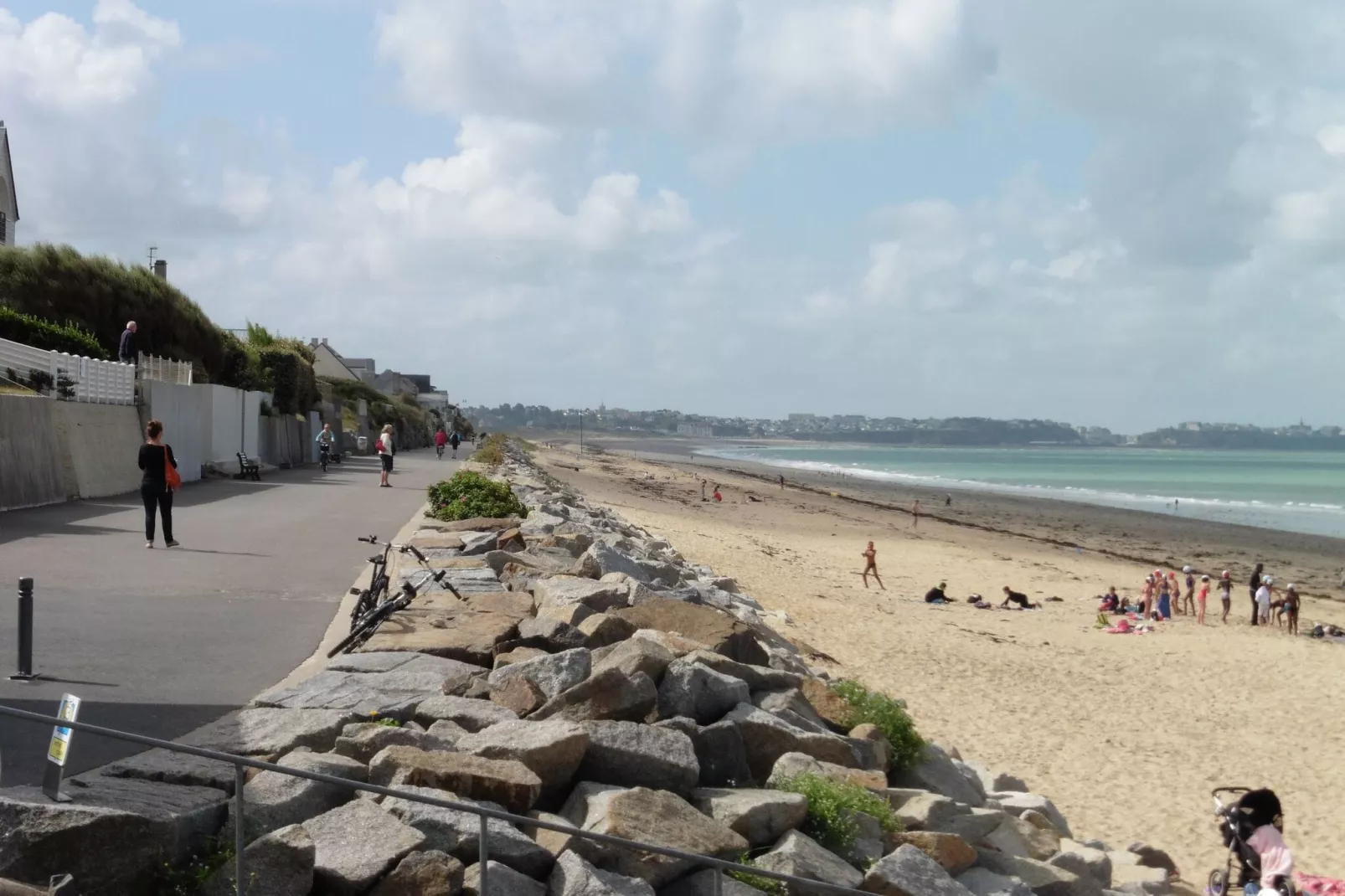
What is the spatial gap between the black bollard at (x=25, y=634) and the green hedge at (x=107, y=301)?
25.0 meters

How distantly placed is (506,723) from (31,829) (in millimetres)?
2416

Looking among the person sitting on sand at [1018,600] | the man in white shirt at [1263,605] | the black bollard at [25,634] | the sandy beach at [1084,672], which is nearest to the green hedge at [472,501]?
the sandy beach at [1084,672]

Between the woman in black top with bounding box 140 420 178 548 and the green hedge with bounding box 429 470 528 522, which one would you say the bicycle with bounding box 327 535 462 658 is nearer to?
the woman in black top with bounding box 140 420 178 548

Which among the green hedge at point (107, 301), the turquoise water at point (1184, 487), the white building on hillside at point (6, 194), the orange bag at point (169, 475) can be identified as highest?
the white building on hillside at point (6, 194)

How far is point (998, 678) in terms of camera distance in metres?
16.2

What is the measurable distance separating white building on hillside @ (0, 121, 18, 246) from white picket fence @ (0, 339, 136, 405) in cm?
2345

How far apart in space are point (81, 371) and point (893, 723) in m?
18.0

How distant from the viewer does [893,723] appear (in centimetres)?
875

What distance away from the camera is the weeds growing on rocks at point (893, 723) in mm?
8531

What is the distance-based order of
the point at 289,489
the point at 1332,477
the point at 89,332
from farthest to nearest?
the point at 1332,477 → the point at 89,332 → the point at 289,489

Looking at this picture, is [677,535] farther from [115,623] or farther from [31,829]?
[31,829]

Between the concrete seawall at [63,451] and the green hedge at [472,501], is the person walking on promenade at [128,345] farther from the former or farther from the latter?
the green hedge at [472,501]

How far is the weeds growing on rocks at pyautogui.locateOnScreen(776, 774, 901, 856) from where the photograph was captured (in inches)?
238

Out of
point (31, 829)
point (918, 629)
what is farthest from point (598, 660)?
point (918, 629)
